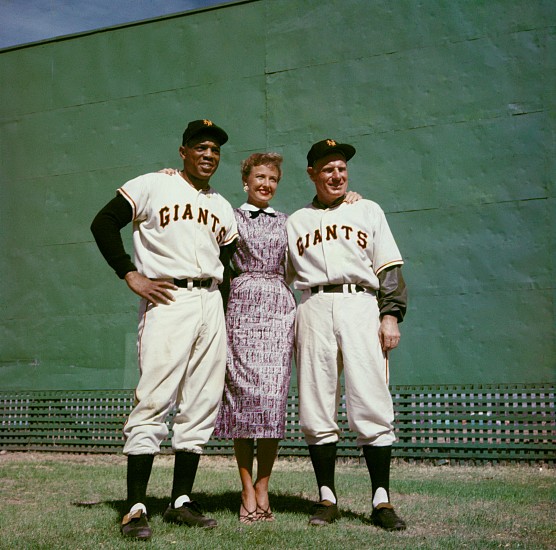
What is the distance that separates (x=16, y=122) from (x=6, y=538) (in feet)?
23.4

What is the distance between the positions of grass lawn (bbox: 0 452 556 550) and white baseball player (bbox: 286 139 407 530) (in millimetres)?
374

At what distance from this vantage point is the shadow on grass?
4531 mm

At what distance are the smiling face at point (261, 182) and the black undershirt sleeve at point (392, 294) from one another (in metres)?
0.83

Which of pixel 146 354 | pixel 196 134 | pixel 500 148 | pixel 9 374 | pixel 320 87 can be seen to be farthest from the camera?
pixel 9 374

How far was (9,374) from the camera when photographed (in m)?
9.37

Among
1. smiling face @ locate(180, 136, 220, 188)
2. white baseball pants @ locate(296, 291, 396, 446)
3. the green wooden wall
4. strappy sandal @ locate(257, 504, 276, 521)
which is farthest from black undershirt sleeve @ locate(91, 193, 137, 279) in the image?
the green wooden wall

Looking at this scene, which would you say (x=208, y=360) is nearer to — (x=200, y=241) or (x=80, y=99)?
(x=200, y=241)

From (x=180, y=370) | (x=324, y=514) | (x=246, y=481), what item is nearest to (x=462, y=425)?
(x=324, y=514)

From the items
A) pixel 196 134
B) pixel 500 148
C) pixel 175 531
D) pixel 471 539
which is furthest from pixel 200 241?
pixel 500 148

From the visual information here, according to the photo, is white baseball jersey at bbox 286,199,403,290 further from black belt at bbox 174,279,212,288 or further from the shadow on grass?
the shadow on grass

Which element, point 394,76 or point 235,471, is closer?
point 235,471

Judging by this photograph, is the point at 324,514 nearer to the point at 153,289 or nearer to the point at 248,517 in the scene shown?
the point at 248,517

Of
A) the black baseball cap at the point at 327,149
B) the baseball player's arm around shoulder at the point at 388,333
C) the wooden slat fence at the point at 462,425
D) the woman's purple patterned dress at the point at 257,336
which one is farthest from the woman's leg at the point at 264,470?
the wooden slat fence at the point at 462,425

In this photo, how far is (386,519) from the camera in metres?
4.11
